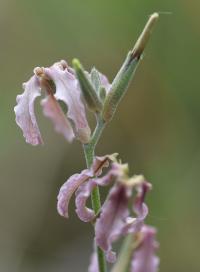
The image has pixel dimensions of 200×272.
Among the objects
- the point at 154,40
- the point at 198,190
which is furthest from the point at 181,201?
the point at 154,40

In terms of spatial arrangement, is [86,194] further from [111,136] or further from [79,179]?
[111,136]

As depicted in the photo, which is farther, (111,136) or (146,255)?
(111,136)

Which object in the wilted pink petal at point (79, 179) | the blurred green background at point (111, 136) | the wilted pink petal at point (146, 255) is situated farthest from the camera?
the blurred green background at point (111, 136)

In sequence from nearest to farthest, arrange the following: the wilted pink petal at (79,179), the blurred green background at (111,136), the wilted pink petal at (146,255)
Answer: the wilted pink petal at (146,255)
the wilted pink petal at (79,179)
the blurred green background at (111,136)

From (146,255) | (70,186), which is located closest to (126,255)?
(146,255)

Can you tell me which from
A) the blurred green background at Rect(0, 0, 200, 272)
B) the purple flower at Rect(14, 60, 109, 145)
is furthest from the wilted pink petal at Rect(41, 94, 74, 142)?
the blurred green background at Rect(0, 0, 200, 272)

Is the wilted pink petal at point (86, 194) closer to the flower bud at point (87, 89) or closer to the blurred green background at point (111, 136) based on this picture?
the flower bud at point (87, 89)

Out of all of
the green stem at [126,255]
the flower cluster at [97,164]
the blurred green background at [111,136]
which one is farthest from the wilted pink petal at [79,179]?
the blurred green background at [111,136]

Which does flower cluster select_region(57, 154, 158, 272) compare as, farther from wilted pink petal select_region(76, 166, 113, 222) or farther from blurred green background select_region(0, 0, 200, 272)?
blurred green background select_region(0, 0, 200, 272)
